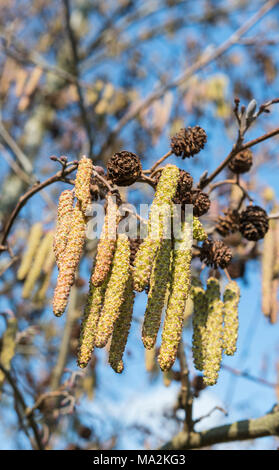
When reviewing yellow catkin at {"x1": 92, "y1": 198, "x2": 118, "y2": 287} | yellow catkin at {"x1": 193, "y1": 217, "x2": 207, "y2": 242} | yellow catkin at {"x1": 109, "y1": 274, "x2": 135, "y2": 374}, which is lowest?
yellow catkin at {"x1": 109, "y1": 274, "x2": 135, "y2": 374}

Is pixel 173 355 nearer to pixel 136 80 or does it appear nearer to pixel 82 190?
pixel 82 190

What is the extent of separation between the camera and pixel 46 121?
682cm

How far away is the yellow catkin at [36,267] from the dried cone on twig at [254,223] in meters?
1.25

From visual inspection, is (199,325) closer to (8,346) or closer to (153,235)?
(153,235)

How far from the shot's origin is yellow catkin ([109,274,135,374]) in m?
1.40

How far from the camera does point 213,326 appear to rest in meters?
1.60

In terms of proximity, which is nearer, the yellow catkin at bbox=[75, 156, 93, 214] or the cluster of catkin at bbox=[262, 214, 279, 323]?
the yellow catkin at bbox=[75, 156, 93, 214]

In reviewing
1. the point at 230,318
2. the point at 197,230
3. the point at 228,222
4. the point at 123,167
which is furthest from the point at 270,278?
the point at 123,167

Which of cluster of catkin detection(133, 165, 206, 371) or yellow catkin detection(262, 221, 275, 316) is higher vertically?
yellow catkin detection(262, 221, 275, 316)

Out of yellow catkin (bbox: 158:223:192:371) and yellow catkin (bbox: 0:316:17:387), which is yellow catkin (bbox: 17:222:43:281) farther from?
yellow catkin (bbox: 158:223:192:371)

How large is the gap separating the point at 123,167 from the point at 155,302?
449mm

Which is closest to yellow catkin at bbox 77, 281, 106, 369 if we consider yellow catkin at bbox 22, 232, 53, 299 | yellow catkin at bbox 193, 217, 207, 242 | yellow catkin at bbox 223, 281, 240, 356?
yellow catkin at bbox 193, 217, 207, 242

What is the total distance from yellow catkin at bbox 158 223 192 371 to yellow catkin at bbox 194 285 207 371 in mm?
223
